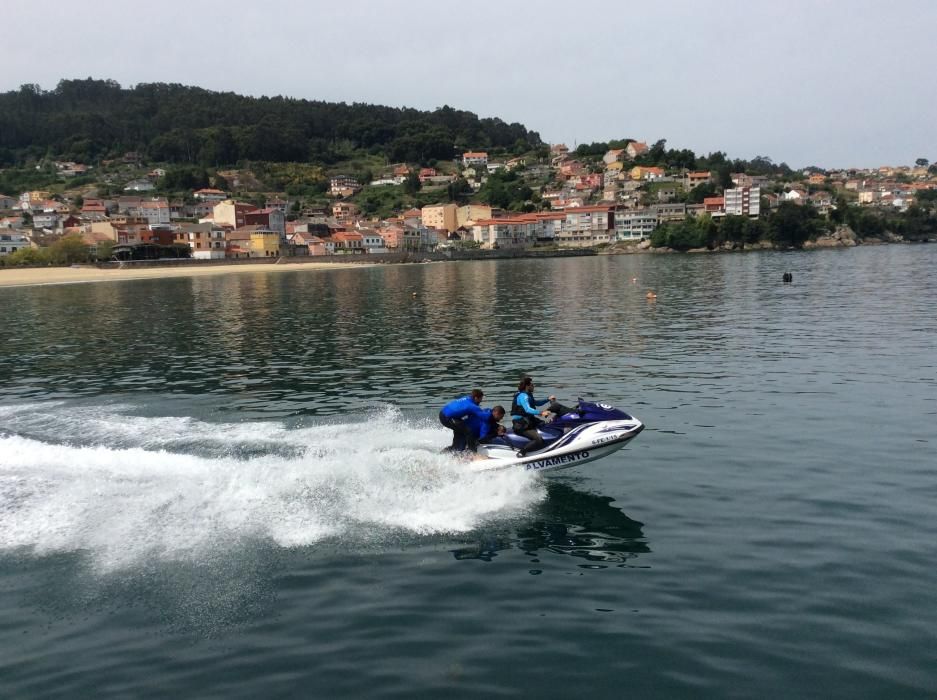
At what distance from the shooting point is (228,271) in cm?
14150

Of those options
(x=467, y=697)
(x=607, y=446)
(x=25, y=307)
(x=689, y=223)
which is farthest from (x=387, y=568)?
(x=689, y=223)

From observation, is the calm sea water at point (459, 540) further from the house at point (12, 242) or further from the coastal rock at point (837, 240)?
the coastal rock at point (837, 240)

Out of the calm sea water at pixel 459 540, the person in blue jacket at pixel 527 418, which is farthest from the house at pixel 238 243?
the person in blue jacket at pixel 527 418

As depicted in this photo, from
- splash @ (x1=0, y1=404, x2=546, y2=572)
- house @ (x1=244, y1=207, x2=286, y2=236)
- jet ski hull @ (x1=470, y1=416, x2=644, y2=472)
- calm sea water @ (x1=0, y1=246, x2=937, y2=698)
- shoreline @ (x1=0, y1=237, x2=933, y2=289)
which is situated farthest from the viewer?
house @ (x1=244, y1=207, x2=286, y2=236)

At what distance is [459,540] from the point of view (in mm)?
13672

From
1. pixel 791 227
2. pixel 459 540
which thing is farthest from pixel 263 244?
pixel 459 540

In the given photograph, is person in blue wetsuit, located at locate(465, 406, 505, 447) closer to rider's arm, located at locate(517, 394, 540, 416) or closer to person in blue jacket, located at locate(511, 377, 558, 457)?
person in blue jacket, located at locate(511, 377, 558, 457)

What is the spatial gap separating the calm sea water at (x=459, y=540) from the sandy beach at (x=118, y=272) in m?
97.8

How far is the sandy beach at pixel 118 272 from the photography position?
11631 centimetres

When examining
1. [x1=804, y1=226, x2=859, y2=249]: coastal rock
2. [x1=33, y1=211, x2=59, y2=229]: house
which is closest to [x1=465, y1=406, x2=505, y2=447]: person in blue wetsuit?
[x1=804, y1=226, x2=859, y2=249]: coastal rock

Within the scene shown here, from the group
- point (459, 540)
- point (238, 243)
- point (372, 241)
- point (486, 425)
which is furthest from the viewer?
point (372, 241)

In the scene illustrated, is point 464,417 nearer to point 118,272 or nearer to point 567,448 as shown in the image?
point 567,448

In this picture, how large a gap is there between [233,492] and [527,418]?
22.4ft

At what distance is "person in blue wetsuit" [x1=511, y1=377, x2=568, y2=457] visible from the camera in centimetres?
1675
